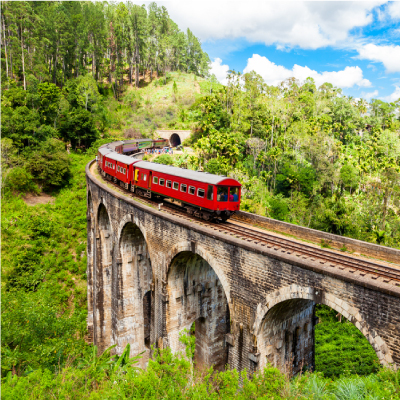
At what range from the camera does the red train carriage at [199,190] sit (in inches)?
613

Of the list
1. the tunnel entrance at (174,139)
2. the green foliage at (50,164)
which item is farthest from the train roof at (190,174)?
the tunnel entrance at (174,139)

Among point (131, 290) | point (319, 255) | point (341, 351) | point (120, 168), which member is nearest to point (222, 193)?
point (319, 255)

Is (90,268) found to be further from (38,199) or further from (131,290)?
(38,199)

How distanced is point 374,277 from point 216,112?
148 ft

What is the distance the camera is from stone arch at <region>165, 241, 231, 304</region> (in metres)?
12.1

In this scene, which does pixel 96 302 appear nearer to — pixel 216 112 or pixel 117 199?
pixel 117 199

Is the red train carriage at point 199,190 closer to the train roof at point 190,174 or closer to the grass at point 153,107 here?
the train roof at point 190,174

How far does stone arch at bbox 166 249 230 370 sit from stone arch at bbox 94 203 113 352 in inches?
395

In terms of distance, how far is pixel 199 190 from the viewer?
16.2 m

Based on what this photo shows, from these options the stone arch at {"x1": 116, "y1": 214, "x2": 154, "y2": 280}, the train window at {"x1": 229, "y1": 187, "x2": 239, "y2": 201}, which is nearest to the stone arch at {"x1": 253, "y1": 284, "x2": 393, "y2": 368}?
the train window at {"x1": 229, "y1": 187, "x2": 239, "y2": 201}

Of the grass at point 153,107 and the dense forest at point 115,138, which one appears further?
the grass at point 153,107

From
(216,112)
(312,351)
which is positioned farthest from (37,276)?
(216,112)

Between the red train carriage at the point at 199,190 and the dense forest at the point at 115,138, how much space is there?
759 cm

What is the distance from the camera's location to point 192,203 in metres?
16.8
